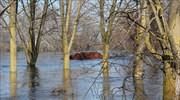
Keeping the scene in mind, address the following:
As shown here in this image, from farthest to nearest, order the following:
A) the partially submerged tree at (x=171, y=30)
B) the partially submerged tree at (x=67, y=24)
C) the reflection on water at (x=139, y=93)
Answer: the partially submerged tree at (x=67, y=24) → the reflection on water at (x=139, y=93) → the partially submerged tree at (x=171, y=30)

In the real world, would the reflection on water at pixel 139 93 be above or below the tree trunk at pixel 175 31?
below

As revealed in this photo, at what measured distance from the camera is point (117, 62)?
6.98 meters

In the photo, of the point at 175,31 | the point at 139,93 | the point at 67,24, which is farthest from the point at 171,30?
the point at 67,24

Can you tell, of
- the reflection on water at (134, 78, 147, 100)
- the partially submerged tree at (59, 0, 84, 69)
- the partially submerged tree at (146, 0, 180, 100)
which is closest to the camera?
the partially submerged tree at (146, 0, 180, 100)

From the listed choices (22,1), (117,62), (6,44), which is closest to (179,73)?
(117,62)

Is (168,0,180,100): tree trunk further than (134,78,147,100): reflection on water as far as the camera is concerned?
No

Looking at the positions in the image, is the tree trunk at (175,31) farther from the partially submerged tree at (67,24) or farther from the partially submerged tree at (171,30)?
the partially submerged tree at (67,24)

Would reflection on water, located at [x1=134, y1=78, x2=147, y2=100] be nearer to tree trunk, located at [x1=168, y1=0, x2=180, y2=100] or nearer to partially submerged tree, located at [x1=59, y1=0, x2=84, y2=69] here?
tree trunk, located at [x1=168, y1=0, x2=180, y2=100]

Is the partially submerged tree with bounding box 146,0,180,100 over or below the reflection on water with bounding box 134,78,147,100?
over

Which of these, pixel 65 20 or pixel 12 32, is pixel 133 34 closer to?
pixel 12 32

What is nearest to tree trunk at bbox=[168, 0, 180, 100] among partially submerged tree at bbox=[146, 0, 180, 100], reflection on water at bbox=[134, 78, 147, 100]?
partially submerged tree at bbox=[146, 0, 180, 100]

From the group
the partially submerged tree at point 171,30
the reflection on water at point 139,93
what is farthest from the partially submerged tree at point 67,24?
the partially submerged tree at point 171,30

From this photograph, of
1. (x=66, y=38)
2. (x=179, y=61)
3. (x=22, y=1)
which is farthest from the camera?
(x=22, y=1)

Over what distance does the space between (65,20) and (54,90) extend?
12930 mm
